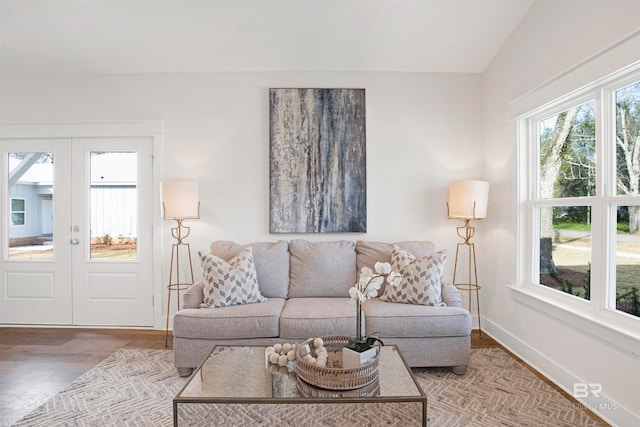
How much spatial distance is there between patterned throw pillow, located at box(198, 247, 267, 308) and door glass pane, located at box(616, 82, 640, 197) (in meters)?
2.59

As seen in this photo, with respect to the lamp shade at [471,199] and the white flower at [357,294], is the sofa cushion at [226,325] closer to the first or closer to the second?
the white flower at [357,294]

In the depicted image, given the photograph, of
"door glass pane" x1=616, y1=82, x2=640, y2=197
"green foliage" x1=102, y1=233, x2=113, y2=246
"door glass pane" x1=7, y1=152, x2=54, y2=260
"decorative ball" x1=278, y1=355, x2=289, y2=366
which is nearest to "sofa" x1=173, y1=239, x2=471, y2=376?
"decorative ball" x1=278, y1=355, x2=289, y2=366

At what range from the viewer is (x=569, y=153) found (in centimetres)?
266

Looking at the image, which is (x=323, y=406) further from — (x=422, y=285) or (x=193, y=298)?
(x=193, y=298)

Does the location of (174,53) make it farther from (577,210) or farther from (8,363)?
(577,210)

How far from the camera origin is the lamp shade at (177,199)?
3303 millimetres

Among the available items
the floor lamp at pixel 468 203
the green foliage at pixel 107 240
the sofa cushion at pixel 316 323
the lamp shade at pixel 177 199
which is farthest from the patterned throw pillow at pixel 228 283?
the floor lamp at pixel 468 203

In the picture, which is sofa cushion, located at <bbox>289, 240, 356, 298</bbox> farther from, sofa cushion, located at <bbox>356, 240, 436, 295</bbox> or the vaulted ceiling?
the vaulted ceiling

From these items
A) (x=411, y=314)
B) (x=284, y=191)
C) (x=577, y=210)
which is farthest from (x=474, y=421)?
(x=284, y=191)

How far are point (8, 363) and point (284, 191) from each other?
2.66 metres

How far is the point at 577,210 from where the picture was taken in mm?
2562

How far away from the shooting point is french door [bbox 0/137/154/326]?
376 cm

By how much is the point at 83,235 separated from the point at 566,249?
4.44 metres

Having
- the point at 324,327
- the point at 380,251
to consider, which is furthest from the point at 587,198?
the point at 324,327
